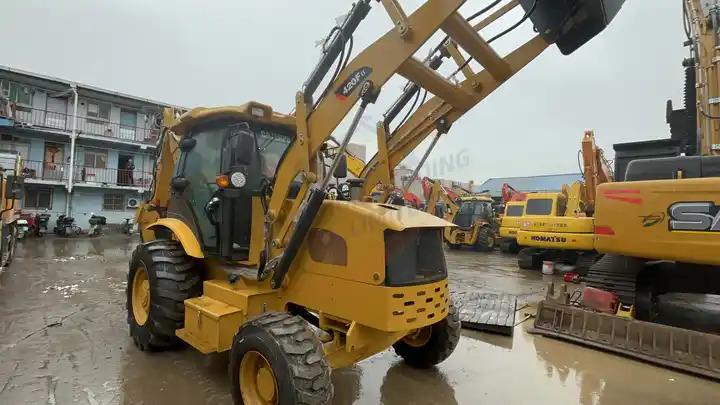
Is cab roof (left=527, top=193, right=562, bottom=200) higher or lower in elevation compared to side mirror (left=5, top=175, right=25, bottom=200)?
higher

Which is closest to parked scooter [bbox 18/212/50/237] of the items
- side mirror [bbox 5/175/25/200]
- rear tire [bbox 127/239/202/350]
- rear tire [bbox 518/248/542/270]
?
side mirror [bbox 5/175/25/200]

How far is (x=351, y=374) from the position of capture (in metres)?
3.69

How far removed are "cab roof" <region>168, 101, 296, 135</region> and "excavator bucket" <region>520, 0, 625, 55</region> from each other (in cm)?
228

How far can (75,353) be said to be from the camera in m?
3.91

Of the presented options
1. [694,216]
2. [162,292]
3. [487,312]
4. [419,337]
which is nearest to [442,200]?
[487,312]

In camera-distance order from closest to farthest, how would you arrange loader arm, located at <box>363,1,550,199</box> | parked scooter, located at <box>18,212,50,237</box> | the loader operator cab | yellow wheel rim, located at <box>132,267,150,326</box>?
loader arm, located at <box>363,1,550,199</box> → the loader operator cab → yellow wheel rim, located at <box>132,267,150,326</box> → parked scooter, located at <box>18,212,50,237</box>

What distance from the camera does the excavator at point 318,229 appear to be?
2572 mm

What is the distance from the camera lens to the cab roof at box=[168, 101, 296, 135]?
357cm

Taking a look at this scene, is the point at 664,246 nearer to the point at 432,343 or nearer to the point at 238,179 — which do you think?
the point at 432,343

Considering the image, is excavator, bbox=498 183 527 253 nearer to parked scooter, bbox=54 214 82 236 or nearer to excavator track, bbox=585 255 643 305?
excavator track, bbox=585 255 643 305

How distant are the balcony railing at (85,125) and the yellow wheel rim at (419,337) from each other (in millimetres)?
19989

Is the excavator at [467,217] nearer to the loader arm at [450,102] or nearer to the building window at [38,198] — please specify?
the loader arm at [450,102]

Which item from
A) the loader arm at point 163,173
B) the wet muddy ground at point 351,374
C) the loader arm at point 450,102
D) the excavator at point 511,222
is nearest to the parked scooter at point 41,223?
the wet muddy ground at point 351,374

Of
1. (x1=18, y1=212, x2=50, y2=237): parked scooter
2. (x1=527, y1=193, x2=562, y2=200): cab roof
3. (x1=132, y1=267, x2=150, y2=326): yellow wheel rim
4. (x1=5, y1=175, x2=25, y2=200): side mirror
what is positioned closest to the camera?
(x1=132, y1=267, x2=150, y2=326): yellow wheel rim
